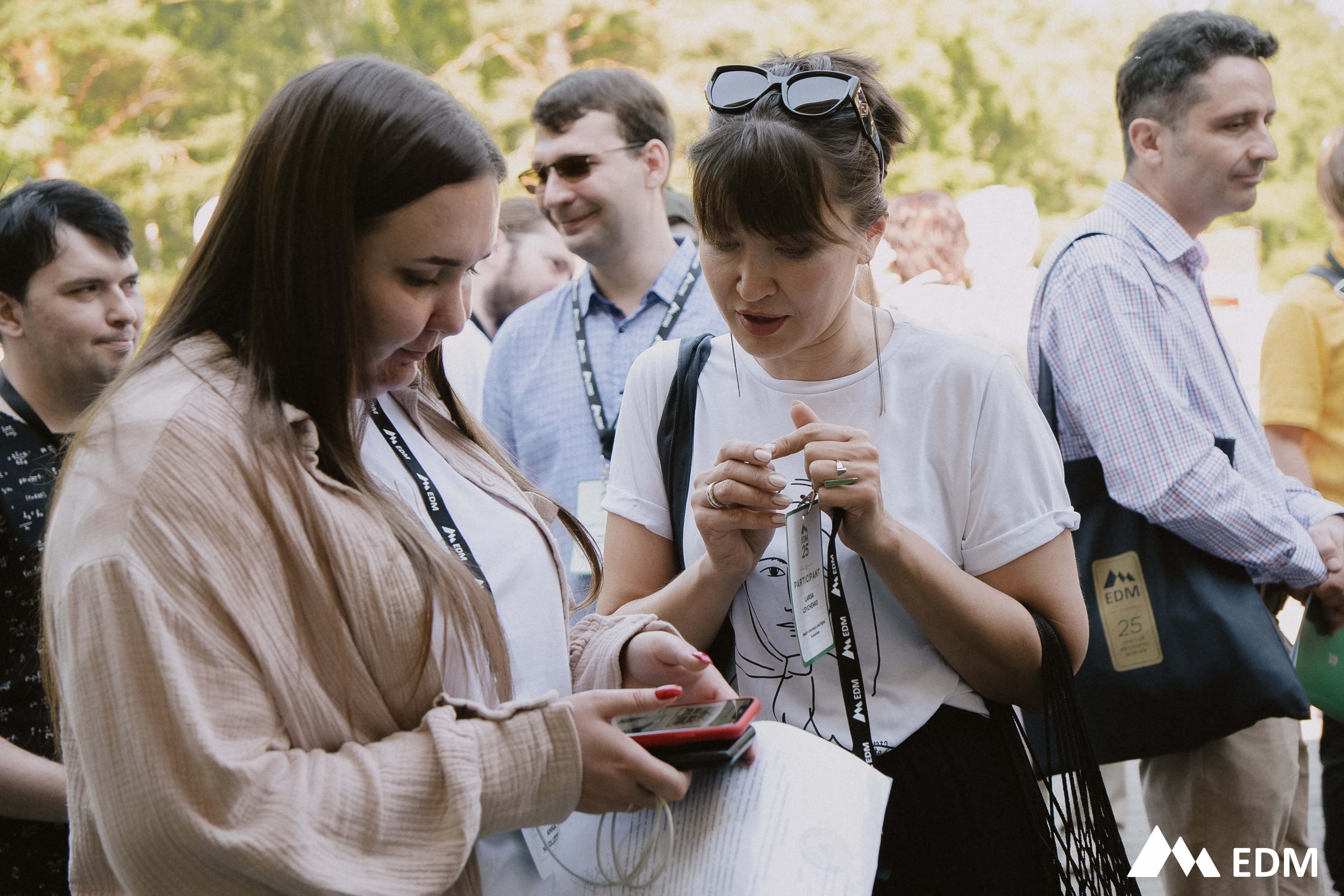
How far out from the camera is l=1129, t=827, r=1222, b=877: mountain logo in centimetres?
273

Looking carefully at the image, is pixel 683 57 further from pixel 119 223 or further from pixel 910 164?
pixel 119 223

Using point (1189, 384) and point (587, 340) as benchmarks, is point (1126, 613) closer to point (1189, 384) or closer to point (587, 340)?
point (1189, 384)

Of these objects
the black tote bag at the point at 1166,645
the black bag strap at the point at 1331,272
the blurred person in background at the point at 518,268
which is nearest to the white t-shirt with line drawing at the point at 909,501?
the black tote bag at the point at 1166,645

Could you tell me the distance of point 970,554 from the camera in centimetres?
192

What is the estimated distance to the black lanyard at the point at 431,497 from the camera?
1541 millimetres

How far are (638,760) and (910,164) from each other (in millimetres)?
18003

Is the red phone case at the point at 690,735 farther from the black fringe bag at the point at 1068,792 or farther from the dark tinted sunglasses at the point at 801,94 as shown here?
the dark tinted sunglasses at the point at 801,94

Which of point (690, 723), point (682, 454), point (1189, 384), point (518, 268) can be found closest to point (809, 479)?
point (682, 454)

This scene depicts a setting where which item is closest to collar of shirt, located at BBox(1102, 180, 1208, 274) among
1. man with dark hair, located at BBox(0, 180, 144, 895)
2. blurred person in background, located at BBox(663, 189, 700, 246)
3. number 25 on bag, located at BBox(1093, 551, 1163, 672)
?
number 25 on bag, located at BBox(1093, 551, 1163, 672)

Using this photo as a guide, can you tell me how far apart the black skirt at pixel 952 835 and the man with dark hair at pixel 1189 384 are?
101 cm

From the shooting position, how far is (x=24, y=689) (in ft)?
7.43

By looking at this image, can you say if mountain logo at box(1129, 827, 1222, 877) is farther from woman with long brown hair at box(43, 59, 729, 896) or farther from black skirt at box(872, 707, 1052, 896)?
woman with long brown hair at box(43, 59, 729, 896)

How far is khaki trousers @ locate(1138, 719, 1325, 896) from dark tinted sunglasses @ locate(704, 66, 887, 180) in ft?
5.59

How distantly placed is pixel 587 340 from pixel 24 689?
189 cm
